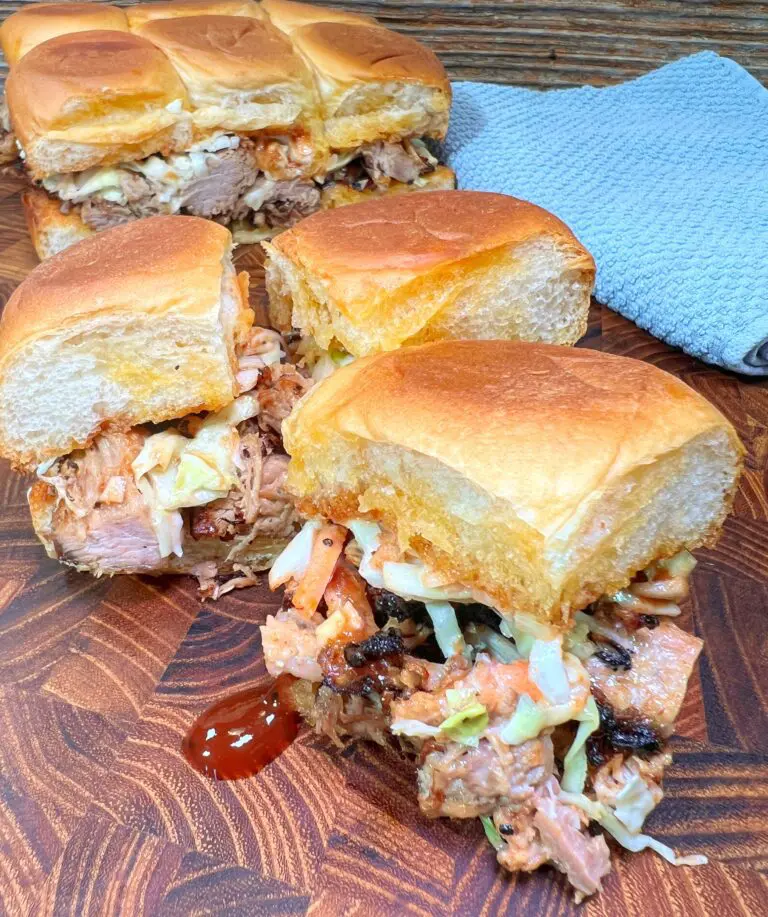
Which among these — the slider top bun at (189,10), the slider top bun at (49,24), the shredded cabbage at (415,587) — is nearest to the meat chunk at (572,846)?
the shredded cabbage at (415,587)

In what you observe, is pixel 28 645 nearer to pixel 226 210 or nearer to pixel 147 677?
pixel 147 677

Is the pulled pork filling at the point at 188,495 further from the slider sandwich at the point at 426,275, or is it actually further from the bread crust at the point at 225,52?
the bread crust at the point at 225,52

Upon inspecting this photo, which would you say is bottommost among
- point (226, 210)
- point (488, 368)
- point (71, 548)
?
point (71, 548)

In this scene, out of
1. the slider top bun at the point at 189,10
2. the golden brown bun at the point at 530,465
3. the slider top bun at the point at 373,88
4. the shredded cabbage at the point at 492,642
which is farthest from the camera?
the slider top bun at the point at 189,10

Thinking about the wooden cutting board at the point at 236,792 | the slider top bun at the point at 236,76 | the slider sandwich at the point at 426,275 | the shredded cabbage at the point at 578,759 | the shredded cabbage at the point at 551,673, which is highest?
the slider top bun at the point at 236,76

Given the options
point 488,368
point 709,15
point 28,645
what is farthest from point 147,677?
point 709,15

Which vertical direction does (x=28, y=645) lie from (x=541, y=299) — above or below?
below
